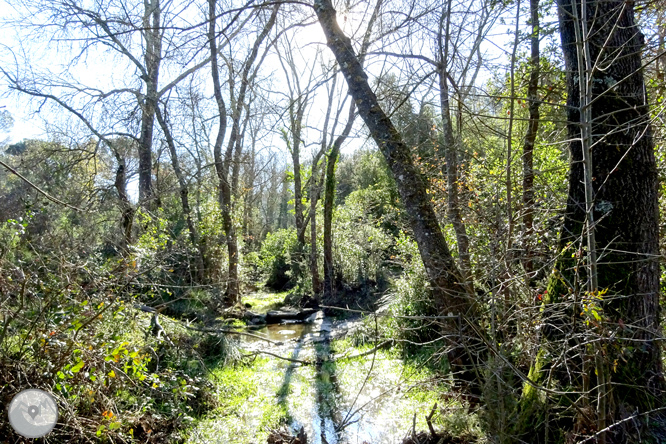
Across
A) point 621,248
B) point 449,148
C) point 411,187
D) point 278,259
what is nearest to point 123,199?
point 411,187

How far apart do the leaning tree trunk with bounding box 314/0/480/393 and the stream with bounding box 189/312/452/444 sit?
2.93 ft

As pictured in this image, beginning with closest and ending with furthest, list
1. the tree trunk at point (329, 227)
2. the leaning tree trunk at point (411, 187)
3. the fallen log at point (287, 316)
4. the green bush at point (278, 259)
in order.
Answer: the leaning tree trunk at point (411, 187) → the fallen log at point (287, 316) → the tree trunk at point (329, 227) → the green bush at point (278, 259)

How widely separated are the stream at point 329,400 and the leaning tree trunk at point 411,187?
0.89m

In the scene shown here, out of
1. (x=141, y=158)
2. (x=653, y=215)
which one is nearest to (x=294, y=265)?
(x=141, y=158)

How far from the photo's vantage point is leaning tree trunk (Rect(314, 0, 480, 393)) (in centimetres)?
A: 427

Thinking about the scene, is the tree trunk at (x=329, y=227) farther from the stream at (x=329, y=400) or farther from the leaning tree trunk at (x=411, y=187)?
the leaning tree trunk at (x=411, y=187)

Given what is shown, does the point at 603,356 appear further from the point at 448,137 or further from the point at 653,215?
the point at 448,137

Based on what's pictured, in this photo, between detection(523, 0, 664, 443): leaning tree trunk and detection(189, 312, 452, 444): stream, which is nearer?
detection(523, 0, 664, 443): leaning tree trunk

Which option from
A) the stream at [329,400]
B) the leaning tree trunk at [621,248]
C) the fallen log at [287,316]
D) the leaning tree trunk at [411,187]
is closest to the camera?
the leaning tree trunk at [621,248]

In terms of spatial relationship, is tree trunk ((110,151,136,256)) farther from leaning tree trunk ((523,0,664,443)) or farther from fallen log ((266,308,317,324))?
leaning tree trunk ((523,0,664,443))

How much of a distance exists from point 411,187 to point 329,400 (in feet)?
11.0

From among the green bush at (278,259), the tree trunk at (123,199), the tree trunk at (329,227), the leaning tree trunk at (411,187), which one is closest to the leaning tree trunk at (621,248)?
the leaning tree trunk at (411,187)

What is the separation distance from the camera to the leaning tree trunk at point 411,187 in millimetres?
4270

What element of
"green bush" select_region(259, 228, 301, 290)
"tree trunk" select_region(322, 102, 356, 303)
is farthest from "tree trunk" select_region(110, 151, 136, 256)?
"green bush" select_region(259, 228, 301, 290)
